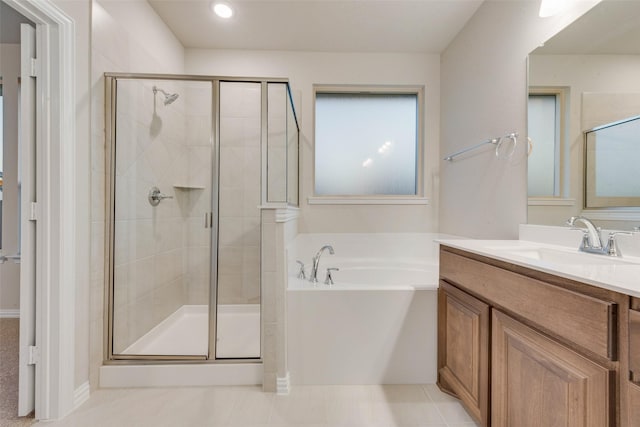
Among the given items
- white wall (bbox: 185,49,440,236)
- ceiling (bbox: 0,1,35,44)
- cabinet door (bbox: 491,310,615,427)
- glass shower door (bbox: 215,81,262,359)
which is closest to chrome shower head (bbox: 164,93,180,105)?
glass shower door (bbox: 215,81,262,359)

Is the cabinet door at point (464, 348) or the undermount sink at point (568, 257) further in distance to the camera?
the cabinet door at point (464, 348)

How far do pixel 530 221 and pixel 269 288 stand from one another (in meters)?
1.55

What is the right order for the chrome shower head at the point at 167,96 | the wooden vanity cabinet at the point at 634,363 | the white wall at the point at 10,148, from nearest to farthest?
the wooden vanity cabinet at the point at 634,363 < the chrome shower head at the point at 167,96 < the white wall at the point at 10,148

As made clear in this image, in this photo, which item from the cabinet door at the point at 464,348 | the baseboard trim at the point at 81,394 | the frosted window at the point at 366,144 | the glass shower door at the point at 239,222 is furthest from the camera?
the frosted window at the point at 366,144

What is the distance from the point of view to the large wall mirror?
114 centimetres

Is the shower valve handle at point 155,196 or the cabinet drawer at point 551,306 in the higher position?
the shower valve handle at point 155,196

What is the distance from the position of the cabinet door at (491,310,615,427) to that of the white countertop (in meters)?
0.22

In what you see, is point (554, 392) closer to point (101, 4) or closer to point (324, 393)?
point (324, 393)

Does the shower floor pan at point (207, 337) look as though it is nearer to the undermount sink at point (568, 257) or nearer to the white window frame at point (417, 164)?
the white window frame at point (417, 164)

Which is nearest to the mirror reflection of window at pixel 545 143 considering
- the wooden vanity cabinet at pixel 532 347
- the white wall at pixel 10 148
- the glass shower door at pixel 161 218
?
the wooden vanity cabinet at pixel 532 347

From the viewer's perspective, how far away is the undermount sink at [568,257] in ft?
3.59

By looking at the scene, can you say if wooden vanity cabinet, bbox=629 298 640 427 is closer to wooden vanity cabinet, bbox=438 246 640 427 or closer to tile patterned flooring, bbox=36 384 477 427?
wooden vanity cabinet, bbox=438 246 640 427

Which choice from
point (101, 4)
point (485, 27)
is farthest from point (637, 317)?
point (101, 4)

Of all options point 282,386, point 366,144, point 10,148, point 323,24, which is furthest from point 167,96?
point 282,386
